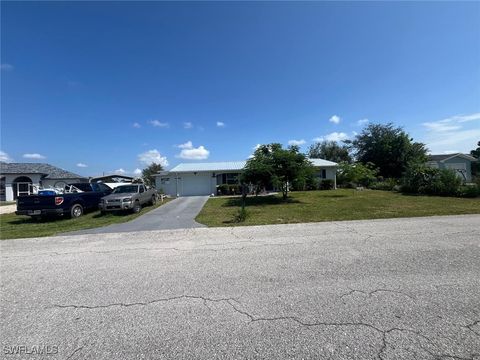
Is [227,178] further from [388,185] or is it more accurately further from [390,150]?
[390,150]

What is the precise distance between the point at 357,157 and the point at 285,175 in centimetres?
3002

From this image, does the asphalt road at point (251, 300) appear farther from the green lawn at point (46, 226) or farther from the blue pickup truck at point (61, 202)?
the blue pickup truck at point (61, 202)

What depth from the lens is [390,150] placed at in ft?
116

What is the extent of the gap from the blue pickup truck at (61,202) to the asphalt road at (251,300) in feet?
23.0

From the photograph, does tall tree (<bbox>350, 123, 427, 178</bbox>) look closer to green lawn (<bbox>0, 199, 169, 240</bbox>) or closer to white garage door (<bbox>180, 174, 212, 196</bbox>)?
white garage door (<bbox>180, 174, 212, 196</bbox>)

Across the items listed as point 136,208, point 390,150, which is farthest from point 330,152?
point 136,208

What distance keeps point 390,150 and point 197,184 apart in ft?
90.8

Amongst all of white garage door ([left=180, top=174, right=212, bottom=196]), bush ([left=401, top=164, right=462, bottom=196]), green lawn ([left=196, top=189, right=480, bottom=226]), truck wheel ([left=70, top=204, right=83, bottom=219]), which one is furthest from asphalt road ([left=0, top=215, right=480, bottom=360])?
white garage door ([left=180, top=174, right=212, bottom=196])

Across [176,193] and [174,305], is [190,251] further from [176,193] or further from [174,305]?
[176,193]

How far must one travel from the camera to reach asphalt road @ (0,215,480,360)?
2.42 meters

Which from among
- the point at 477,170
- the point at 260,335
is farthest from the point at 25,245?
the point at 477,170

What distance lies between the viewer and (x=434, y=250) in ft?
16.9

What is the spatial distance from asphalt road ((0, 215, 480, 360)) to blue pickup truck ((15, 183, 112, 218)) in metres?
7.00

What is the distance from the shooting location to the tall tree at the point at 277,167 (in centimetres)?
1662
